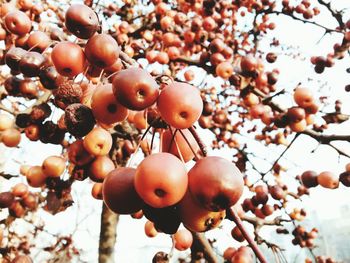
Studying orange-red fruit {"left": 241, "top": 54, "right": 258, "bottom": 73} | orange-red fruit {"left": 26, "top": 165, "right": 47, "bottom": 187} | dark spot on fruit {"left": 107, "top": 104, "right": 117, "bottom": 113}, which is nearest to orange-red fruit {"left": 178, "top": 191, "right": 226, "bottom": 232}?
dark spot on fruit {"left": 107, "top": 104, "right": 117, "bottom": 113}

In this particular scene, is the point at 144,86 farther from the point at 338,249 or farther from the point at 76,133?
the point at 338,249

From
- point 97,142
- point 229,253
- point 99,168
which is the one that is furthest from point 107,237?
point 97,142

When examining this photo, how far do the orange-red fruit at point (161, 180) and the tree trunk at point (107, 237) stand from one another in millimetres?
3246

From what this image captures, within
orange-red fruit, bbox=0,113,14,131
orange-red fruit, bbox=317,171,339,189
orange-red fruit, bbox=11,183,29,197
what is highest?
orange-red fruit, bbox=0,113,14,131

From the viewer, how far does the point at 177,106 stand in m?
0.97

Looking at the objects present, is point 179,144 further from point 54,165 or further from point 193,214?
point 54,165

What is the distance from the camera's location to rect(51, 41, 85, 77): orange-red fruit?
1.30 m

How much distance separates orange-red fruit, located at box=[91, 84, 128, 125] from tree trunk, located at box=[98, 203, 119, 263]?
3.07 m

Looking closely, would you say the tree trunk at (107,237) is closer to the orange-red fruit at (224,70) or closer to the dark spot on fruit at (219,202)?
the orange-red fruit at (224,70)

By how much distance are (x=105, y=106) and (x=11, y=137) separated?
1.92 metres

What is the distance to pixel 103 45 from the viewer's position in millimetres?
1201

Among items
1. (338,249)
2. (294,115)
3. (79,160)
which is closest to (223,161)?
(79,160)

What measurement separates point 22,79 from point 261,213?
101 inches

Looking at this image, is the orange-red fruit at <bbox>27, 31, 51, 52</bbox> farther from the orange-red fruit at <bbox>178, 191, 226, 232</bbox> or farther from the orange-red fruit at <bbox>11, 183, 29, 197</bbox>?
the orange-red fruit at <bbox>11, 183, 29, 197</bbox>
